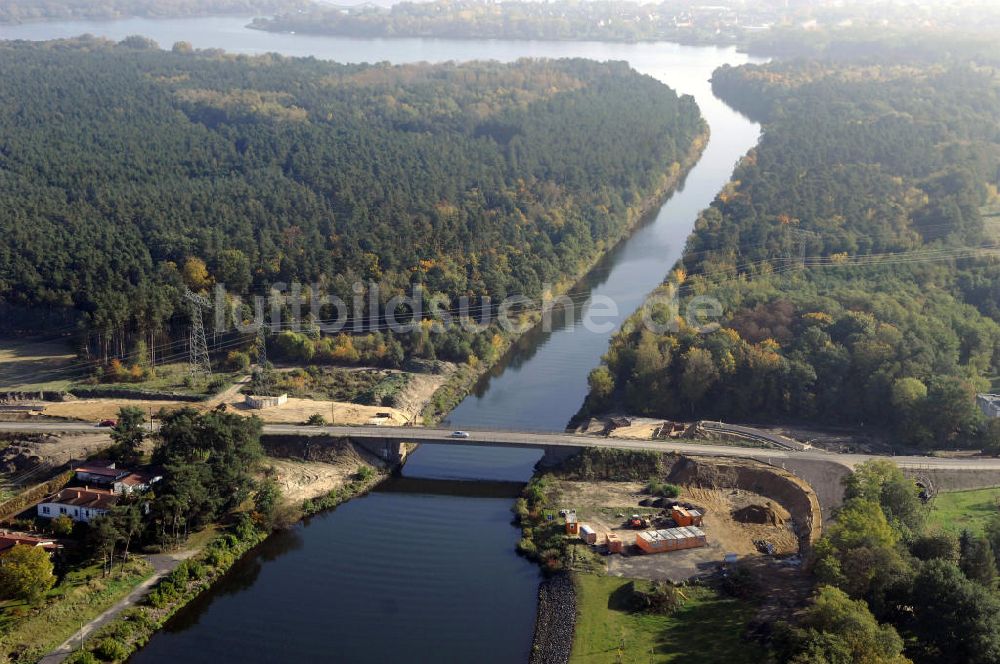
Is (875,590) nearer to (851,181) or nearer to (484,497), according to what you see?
(484,497)

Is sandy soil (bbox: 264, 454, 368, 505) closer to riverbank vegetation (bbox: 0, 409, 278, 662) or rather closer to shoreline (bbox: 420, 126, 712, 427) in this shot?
riverbank vegetation (bbox: 0, 409, 278, 662)

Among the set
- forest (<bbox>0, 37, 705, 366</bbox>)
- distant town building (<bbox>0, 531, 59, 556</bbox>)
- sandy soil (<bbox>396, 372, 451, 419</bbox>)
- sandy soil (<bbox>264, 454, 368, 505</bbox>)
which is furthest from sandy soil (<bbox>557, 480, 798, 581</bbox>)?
forest (<bbox>0, 37, 705, 366</bbox>)

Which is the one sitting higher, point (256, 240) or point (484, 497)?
point (256, 240)

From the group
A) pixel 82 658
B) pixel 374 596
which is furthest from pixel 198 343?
pixel 82 658

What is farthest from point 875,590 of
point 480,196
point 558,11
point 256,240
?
point 558,11

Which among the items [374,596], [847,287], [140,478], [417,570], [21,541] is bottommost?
[374,596]

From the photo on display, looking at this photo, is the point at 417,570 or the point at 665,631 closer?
the point at 665,631

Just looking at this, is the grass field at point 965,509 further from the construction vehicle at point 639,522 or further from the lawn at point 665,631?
the construction vehicle at point 639,522

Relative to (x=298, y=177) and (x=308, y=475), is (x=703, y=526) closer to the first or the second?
(x=308, y=475)
